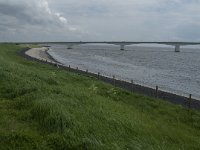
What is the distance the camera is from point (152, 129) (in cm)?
1708

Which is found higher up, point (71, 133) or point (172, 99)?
point (71, 133)

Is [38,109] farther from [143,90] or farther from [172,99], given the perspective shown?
[143,90]

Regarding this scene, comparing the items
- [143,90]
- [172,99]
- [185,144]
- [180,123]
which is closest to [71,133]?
[185,144]

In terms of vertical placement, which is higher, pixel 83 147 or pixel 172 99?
pixel 83 147

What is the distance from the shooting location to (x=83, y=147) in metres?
12.6

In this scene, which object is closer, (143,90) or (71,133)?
(71,133)

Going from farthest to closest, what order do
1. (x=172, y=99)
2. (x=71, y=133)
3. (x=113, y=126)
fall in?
(x=172, y=99)
(x=113, y=126)
(x=71, y=133)

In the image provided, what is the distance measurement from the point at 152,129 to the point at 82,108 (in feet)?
11.7

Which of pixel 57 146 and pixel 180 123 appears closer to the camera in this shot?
pixel 57 146

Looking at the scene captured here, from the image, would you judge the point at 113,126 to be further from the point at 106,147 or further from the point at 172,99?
the point at 172,99

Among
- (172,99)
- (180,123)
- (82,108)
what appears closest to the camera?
(82,108)

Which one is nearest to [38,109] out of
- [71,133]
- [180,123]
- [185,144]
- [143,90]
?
[71,133]

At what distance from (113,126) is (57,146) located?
10.2ft

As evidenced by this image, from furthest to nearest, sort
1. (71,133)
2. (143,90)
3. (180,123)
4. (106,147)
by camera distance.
Result: (143,90)
(180,123)
(71,133)
(106,147)
